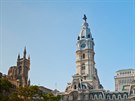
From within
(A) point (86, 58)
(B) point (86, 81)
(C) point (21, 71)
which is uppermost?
(A) point (86, 58)

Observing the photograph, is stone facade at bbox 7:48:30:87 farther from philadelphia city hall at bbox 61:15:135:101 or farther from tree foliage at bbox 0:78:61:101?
tree foliage at bbox 0:78:61:101

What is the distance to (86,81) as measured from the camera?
522 feet

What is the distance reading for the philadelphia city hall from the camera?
15188 cm

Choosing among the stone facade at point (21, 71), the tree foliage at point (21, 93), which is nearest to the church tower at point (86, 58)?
the stone facade at point (21, 71)

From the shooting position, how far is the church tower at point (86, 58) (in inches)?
6604

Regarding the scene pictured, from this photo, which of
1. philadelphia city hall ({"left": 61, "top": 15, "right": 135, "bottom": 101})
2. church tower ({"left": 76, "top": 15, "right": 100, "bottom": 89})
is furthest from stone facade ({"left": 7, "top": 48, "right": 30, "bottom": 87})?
church tower ({"left": 76, "top": 15, "right": 100, "bottom": 89})

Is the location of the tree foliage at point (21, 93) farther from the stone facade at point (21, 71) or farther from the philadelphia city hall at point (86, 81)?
the philadelphia city hall at point (86, 81)

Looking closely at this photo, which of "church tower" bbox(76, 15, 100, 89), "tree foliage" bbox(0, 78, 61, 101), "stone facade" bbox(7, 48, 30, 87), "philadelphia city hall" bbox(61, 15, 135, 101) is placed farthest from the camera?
"church tower" bbox(76, 15, 100, 89)

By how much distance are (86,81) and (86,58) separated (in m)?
15.9

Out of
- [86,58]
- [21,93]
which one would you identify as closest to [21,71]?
[86,58]

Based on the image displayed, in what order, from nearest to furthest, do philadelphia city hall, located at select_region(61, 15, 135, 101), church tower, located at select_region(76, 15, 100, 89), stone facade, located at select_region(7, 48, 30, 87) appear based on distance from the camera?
1. stone facade, located at select_region(7, 48, 30, 87)
2. philadelphia city hall, located at select_region(61, 15, 135, 101)
3. church tower, located at select_region(76, 15, 100, 89)

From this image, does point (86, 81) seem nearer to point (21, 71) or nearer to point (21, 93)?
point (21, 71)

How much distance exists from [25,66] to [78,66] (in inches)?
1353

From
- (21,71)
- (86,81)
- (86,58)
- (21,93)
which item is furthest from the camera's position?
(86,58)
